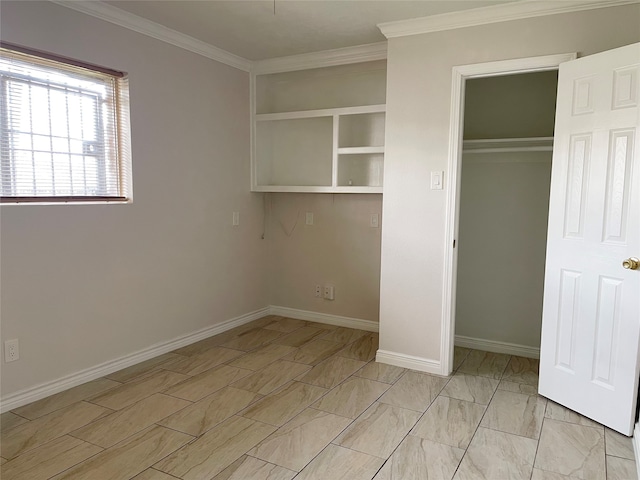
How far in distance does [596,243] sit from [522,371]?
1.23 m

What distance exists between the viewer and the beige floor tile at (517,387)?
10.1 feet

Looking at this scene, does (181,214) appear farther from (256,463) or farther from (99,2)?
(256,463)

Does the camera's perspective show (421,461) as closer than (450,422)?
Yes

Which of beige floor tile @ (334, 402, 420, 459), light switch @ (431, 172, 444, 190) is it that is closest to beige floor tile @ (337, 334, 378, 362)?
beige floor tile @ (334, 402, 420, 459)

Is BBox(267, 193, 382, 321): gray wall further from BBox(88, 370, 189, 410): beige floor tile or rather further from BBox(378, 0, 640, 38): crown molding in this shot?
BBox(88, 370, 189, 410): beige floor tile

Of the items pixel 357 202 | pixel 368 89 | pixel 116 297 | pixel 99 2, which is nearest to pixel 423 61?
pixel 368 89

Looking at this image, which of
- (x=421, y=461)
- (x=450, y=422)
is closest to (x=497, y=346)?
(x=450, y=422)

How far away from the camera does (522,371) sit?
3410 millimetres

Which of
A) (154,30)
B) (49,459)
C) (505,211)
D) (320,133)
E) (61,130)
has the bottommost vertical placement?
(49,459)

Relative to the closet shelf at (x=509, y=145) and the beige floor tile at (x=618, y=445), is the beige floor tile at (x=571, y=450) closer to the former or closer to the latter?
the beige floor tile at (x=618, y=445)

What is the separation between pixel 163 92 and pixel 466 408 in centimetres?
301

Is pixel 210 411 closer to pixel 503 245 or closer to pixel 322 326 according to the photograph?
pixel 322 326

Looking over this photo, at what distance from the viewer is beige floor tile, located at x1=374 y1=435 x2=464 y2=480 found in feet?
7.04

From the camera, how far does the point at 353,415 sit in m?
2.72
